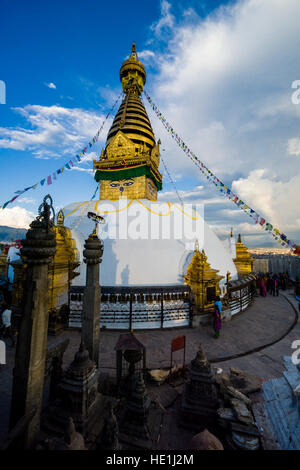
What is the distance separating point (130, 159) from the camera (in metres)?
14.9

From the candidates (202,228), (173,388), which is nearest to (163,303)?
(173,388)

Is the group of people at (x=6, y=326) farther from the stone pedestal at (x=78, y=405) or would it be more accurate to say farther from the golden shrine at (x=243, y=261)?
the golden shrine at (x=243, y=261)

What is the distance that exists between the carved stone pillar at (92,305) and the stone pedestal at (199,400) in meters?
2.04

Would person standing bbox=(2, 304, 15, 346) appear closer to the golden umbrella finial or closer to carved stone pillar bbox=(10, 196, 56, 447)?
carved stone pillar bbox=(10, 196, 56, 447)

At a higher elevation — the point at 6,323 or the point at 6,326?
the point at 6,323

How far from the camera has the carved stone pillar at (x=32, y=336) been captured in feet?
8.70

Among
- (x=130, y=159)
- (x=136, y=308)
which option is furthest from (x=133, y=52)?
(x=136, y=308)

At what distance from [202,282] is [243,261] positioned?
851 cm

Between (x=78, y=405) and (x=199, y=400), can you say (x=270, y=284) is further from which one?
(x=78, y=405)

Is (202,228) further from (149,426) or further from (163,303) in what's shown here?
(149,426)

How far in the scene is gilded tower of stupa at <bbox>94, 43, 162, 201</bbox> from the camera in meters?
14.8

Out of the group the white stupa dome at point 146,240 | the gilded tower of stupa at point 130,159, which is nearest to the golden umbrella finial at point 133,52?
the gilded tower of stupa at point 130,159

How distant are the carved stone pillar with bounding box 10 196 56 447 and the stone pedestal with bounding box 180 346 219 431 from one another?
2.43 metres

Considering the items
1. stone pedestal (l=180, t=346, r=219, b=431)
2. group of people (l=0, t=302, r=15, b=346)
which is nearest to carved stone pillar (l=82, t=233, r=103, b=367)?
stone pedestal (l=180, t=346, r=219, b=431)
